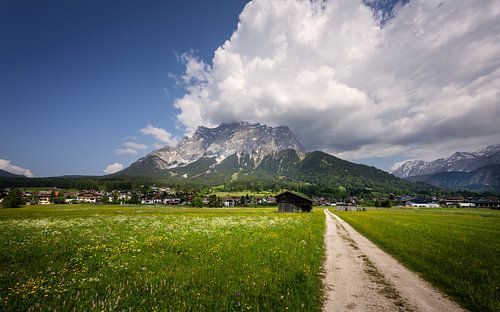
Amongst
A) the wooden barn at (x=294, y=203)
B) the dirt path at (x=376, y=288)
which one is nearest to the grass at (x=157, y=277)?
the dirt path at (x=376, y=288)

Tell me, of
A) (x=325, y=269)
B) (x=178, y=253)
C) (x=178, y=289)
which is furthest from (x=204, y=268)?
(x=325, y=269)

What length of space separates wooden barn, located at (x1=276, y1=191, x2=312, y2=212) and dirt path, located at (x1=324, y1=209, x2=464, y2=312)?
229 ft

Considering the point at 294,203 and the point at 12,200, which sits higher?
the point at 294,203

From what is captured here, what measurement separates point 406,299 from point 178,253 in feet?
39.5

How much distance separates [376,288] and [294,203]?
7679 centimetres

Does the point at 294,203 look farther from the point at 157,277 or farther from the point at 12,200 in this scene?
the point at 12,200

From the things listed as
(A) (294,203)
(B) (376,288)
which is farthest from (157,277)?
(A) (294,203)

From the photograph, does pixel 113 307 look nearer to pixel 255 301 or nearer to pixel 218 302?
pixel 218 302

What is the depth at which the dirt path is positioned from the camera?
8.16 m

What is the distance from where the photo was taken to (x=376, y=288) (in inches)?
390

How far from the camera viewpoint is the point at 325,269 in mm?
12539

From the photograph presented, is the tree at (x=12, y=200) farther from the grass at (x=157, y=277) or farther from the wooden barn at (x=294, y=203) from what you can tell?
the grass at (x=157, y=277)

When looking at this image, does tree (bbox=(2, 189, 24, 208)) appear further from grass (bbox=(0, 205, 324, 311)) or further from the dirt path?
the dirt path

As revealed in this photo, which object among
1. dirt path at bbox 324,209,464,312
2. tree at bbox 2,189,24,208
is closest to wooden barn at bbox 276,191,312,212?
dirt path at bbox 324,209,464,312
